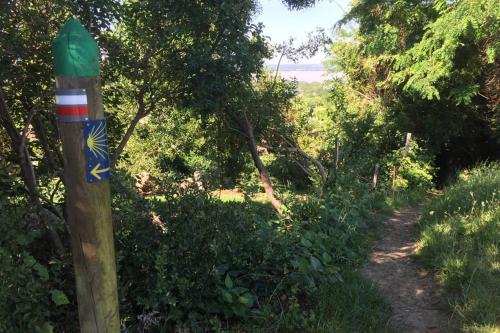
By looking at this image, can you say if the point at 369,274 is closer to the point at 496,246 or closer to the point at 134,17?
the point at 496,246

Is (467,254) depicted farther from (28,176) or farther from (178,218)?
(28,176)

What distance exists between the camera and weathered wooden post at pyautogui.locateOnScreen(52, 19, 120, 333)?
70.4 inches

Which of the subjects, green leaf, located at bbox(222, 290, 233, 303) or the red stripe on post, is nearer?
the red stripe on post

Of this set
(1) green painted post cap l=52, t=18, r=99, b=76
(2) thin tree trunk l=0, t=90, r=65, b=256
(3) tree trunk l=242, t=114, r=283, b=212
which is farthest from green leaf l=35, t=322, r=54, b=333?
(3) tree trunk l=242, t=114, r=283, b=212

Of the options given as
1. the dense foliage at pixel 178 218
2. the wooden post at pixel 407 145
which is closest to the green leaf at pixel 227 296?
the dense foliage at pixel 178 218

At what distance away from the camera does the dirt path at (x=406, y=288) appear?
3.67 meters

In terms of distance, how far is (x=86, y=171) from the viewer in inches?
73.0

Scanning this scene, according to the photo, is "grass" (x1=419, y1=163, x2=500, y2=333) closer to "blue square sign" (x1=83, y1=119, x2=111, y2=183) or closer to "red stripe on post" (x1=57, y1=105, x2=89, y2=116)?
"blue square sign" (x1=83, y1=119, x2=111, y2=183)

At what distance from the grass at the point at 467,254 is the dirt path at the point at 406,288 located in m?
0.13

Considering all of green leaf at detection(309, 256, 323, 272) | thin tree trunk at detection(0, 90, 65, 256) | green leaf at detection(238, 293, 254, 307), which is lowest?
green leaf at detection(238, 293, 254, 307)

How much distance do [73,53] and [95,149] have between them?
41 centimetres


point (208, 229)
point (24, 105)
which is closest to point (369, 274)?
point (208, 229)

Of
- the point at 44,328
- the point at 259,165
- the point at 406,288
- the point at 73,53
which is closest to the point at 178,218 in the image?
the point at 44,328

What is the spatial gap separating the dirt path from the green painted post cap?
3.08 m
